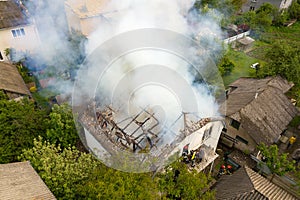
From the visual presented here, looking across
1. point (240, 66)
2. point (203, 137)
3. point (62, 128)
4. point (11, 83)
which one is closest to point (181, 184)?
point (203, 137)

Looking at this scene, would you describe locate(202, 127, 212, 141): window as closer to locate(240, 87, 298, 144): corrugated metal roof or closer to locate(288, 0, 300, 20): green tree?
locate(240, 87, 298, 144): corrugated metal roof

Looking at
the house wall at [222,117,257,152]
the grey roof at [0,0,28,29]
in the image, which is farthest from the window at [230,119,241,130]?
the grey roof at [0,0,28,29]

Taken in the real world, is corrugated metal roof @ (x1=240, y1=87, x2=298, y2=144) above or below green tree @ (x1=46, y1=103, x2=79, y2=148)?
below

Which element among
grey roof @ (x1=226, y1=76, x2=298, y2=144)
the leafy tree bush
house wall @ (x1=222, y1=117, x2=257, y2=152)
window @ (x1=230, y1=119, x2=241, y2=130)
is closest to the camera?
grey roof @ (x1=226, y1=76, x2=298, y2=144)

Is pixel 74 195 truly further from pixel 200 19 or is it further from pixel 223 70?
pixel 200 19

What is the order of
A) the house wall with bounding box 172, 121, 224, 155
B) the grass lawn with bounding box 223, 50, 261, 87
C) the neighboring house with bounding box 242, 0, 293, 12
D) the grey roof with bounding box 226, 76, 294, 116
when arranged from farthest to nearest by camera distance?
the neighboring house with bounding box 242, 0, 293, 12 < the grass lawn with bounding box 223, 50, 261, 87 < the grey roof with bounding box 226, 76, 294, 116 < the house wall with bounding box 172, 121, 224, 155

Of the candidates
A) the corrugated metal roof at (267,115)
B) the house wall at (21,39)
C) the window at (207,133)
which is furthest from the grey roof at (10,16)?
the corrugated metal roof at (267,115)
